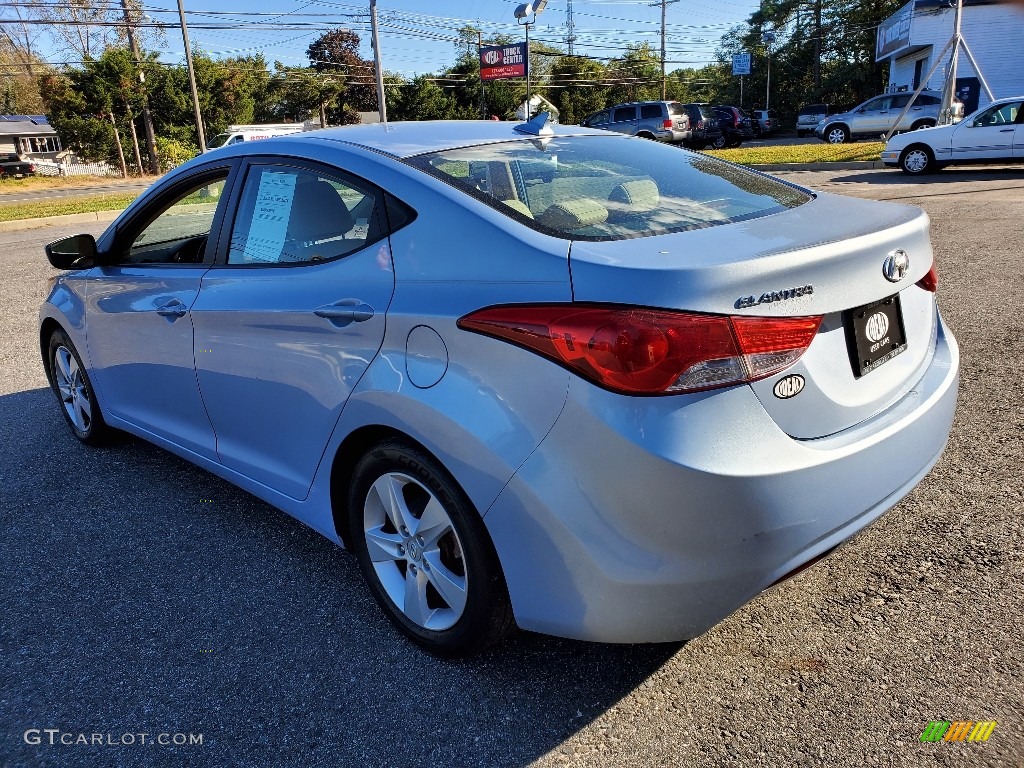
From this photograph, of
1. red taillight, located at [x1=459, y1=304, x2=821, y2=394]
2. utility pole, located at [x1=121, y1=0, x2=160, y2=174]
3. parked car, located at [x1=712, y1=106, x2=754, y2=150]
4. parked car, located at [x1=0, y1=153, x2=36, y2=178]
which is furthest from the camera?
parked car, located at [x1=0, y1=153, x2=36, y2=178]

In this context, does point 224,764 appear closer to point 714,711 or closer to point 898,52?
point 714,711

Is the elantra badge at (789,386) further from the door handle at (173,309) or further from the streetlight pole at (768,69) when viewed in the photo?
the streetlight pole at (768,69)

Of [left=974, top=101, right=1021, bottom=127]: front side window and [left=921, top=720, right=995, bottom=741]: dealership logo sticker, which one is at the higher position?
[left=974, top=101, right=1021, bottom=127]: front side window

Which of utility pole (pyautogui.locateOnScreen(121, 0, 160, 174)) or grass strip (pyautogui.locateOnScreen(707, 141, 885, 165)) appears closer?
grass strip (pyautogui.locateOnScreen(707, 141, 885, 165))

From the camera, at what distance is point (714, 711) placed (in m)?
2.27

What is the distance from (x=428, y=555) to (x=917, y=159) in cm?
1710

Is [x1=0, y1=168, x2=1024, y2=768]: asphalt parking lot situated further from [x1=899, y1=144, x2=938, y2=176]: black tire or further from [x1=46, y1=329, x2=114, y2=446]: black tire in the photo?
[x1=899, y1=144, x2=938, y2=176]: black tire

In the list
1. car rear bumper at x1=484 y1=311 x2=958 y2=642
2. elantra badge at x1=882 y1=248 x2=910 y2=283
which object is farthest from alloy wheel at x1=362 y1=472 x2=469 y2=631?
elantra badge at x1=882 y1=248 x2=910 y2=283

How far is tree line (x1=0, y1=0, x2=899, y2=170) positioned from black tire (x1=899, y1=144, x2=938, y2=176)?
30535 millimetres

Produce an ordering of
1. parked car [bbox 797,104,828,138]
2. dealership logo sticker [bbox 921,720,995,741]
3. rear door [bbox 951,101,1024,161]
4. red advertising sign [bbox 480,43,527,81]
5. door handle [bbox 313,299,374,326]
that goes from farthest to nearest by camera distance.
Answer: red advertising sign [bbox 480,43,527,81], parked car [bbox 797,104,828,138], rear door [bbox 951,101,1024,161], door handle [bbox 313,299,374,326], dealership logo sticker [bbox 921,720,995,741]

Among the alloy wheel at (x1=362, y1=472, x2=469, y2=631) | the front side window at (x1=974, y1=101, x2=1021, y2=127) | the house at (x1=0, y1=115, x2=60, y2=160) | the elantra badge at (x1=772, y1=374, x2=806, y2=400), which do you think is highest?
the house at (x1=0, y1=115, x2=60, y2=160)

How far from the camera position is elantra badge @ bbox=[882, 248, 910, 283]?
2.27 metres

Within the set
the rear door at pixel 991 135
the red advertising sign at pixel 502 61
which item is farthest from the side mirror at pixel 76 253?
the red advertising sign at pixel 502 61

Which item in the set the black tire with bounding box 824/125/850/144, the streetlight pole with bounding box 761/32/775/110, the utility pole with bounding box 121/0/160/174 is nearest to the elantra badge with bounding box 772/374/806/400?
the black tire with bounding box 824/125/850/144
